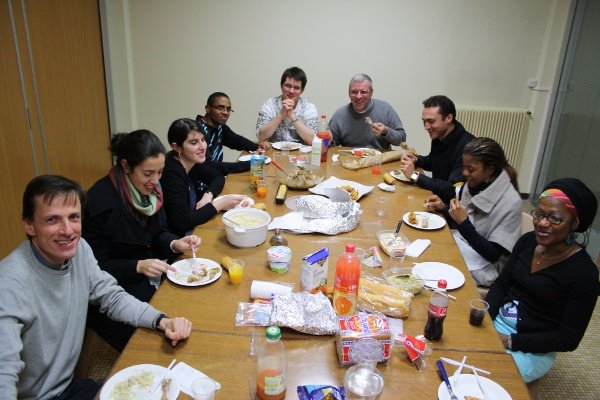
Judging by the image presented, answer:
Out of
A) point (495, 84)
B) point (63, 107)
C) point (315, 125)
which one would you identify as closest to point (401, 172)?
point (315, 125)

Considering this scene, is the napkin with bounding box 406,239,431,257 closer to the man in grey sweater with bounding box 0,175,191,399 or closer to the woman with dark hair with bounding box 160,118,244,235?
the woman with dark hair with bounding box 160,118,244,235

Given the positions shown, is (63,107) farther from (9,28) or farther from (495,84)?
(495,84)

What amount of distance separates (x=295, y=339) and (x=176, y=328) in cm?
40

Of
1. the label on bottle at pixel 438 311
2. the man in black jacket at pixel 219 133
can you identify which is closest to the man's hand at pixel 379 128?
the man in black jacket at pixel 219 133

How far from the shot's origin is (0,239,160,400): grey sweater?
127 centimetres

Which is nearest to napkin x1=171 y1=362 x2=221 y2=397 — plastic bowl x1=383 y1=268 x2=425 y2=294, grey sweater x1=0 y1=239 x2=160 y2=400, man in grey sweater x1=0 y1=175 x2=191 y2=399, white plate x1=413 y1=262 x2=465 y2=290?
man in grey sweater x1=0 y1=175 x2=191 y2=399

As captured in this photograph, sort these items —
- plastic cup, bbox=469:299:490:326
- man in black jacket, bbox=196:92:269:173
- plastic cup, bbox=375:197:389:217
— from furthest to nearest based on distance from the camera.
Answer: man in black jacket, bbox=196:92:269:173, plastic cup, bbox=375:197:389:217, plastic cup, bbox=469:299:490:326

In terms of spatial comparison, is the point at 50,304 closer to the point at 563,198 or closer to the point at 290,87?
the point at 563,198

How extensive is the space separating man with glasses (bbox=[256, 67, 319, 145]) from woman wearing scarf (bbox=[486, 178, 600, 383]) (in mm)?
2341

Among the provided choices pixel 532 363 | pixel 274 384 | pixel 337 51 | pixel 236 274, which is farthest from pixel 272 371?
pixel 337 51

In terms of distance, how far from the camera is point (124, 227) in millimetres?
1988

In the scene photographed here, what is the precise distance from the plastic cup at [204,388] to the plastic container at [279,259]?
65cm

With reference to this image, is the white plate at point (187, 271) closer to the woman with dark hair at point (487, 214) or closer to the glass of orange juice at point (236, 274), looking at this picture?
the glass of orange juice at point (236, 274)

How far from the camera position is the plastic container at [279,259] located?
5.92 ft
